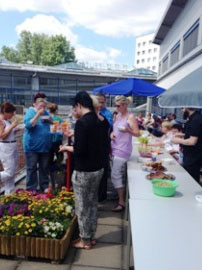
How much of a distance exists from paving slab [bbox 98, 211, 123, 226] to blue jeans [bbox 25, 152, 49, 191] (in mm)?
1035

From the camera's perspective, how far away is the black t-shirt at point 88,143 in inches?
88.0

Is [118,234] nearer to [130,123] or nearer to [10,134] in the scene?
[130,123]

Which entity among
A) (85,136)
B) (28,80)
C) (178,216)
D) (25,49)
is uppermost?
(25,49)

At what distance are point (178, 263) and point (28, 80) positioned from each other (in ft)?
86.5

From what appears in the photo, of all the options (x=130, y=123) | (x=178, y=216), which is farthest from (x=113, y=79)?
(x=178, y=216)

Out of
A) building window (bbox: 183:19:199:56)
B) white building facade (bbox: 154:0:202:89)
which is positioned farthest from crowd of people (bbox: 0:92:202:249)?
building window (bbox: 183:19:199:56)

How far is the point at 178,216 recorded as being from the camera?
1.86 metres

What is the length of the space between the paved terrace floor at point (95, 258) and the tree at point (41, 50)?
4376 cm

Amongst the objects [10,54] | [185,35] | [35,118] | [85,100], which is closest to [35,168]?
[35,118]

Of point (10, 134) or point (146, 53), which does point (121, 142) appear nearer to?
point (10, 134)

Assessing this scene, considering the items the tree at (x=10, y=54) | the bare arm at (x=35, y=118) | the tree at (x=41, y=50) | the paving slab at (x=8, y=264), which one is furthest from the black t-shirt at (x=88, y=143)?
the tree at (x=10, y=54)

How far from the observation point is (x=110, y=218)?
3.39 metres

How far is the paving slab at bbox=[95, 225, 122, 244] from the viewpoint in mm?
2864

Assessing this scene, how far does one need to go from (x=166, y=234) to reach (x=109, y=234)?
1527 millimetres
